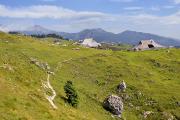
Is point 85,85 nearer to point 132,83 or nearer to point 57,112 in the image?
point 132,83

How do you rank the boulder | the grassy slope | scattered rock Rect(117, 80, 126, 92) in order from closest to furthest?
the grassy slope < the boulder < scattered rock Rect(117, 80, 126, 92)

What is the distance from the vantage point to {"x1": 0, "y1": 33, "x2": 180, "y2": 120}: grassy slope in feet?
150

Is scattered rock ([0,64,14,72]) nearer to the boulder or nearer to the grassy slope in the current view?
the grassy slope

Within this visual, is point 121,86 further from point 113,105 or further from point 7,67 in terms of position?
point 7,67

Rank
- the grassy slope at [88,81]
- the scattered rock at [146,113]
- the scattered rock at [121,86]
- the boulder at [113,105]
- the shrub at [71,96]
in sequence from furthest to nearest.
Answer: the scattered rock at [121,86]
the scattered rock at [146,113]
the boulder at [113,105]
the shrub at [71,96]
the grassy slope at [88,81]

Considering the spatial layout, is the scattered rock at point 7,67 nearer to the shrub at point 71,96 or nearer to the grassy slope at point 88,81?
the grassy slope at point 88,81

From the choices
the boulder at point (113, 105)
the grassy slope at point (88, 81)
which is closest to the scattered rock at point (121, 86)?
the grassy slope at point (88, 81)

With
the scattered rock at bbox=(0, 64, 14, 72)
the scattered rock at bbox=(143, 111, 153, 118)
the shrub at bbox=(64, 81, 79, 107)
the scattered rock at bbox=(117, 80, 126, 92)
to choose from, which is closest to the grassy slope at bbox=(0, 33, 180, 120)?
the scattered rock at bbox=(0, 64, 14, 72)

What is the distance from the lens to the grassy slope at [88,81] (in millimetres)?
45594

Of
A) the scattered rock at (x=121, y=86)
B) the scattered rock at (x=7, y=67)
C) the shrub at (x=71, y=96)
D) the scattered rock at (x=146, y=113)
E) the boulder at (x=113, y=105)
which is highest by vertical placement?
the scattered rock at (x=7, y=67)

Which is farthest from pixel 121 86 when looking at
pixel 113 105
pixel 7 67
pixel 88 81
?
pixel 7 67

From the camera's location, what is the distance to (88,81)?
3652 inches

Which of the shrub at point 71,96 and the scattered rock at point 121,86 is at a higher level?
the shrub at point 71,96

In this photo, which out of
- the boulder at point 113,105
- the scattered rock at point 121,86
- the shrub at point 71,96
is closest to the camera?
the shrub at point 71,96
